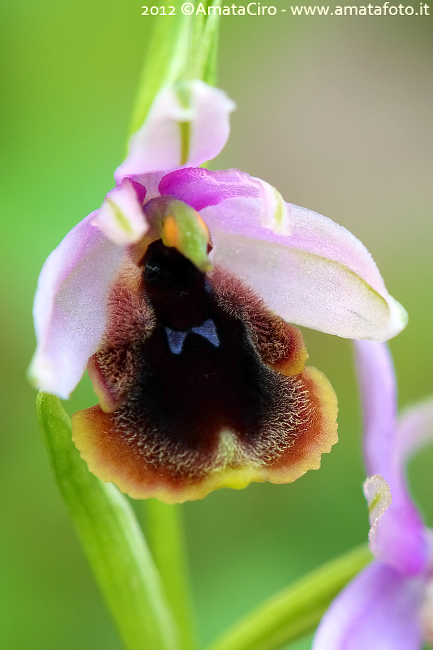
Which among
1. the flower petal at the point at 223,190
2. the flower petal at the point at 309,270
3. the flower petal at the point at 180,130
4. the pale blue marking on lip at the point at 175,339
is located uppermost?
the flower petal at the point at 180,130

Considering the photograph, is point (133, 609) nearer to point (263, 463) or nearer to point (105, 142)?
point (263, 463)

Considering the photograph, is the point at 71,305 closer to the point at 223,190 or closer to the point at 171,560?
the point at 223,190

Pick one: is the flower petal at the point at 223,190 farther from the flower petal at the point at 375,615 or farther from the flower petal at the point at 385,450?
the flower petal at the point at 375,615

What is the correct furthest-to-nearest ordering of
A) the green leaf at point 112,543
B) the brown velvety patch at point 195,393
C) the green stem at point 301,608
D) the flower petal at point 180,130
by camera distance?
the green stem at point 301,608 → the green leaf at point 112,543 → the brown velvety patch at point 195,393 → the flower petal at point 180,130

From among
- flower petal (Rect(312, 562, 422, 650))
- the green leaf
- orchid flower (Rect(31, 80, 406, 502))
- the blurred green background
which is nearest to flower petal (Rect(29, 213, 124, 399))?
orchid flower (Rect(31, 80, 406, 502))

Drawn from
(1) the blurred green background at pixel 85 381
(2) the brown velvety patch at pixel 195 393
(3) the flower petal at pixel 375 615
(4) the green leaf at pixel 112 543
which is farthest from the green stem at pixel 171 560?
(1) the blurred green background at pixel 85 381

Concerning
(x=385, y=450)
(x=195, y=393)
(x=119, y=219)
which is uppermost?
(x=119, y=219)

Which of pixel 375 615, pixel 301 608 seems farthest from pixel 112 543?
pixel 375 615
